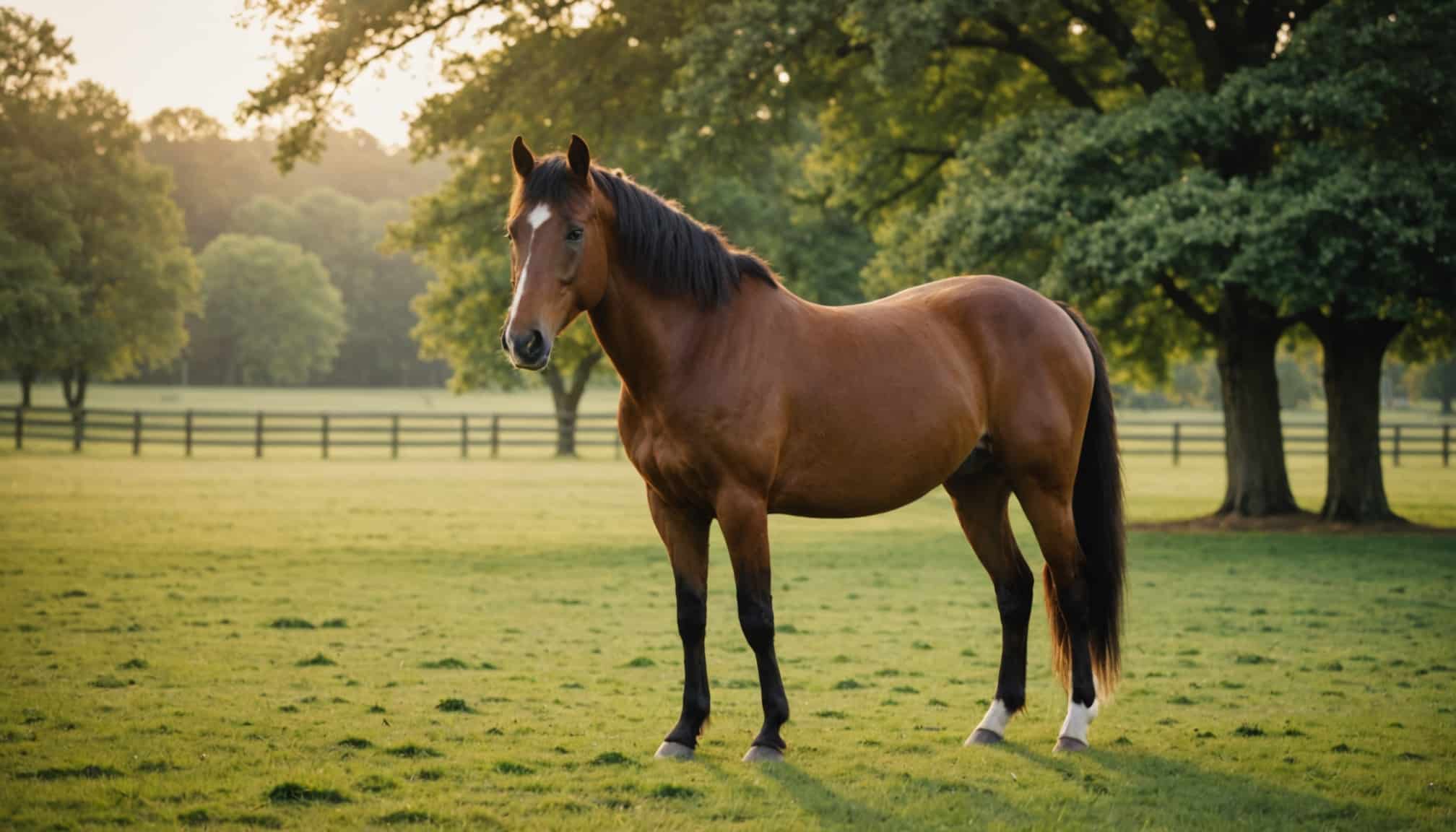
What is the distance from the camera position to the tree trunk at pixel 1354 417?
1789cm

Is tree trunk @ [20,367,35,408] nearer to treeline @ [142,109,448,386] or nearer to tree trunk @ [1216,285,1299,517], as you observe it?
treeline @ [142,109,448,386]

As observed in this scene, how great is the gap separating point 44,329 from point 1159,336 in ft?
105

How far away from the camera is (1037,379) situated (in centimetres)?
626

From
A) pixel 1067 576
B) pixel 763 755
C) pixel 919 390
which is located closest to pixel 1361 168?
pixel 1067 576

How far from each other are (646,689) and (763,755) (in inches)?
81.3

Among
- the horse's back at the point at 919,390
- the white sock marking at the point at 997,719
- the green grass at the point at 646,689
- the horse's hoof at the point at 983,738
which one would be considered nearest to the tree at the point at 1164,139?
the green grass at the point at 646,689

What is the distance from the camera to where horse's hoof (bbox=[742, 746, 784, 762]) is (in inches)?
217

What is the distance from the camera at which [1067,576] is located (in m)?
6.24

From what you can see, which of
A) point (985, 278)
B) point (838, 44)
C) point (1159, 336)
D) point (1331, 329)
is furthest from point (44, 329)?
point (985, 278)

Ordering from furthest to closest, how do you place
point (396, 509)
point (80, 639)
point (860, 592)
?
point (396, 509) → point (860, 592) → point (80, 639)

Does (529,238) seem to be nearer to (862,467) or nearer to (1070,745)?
(862,467)

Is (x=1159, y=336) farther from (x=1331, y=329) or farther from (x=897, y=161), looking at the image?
(x=897, y=161)

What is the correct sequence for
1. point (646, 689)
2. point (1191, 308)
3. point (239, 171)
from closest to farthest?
point (646, 689)
point (1191, 308)
point (239, 171)

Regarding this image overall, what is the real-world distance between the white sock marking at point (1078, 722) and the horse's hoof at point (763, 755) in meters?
1.46
